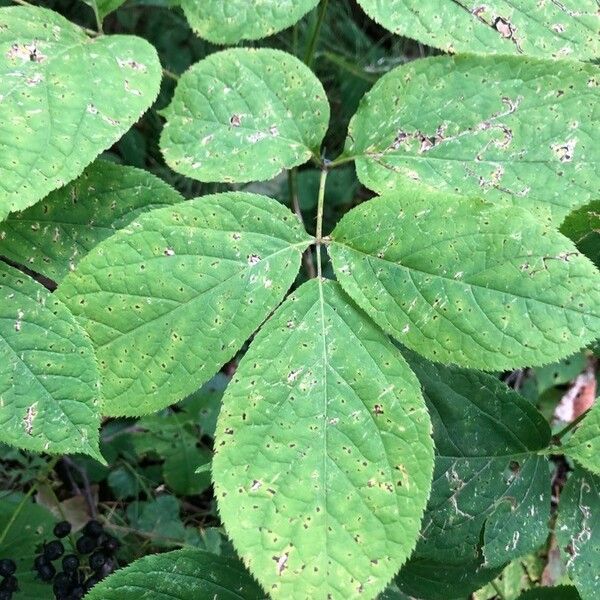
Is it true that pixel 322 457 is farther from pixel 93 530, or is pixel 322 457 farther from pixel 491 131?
pixel 93 530

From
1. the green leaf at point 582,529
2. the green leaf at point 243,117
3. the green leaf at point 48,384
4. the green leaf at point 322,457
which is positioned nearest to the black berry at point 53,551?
the green leaf at point 48,384

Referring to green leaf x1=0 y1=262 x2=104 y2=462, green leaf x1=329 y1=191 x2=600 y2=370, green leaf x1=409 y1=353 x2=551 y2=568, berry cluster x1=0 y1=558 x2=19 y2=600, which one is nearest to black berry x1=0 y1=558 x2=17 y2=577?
berry cluster x1=0 y1=558 x2=19 y2=600

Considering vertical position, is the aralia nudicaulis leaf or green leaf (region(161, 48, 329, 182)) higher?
green leaf (region(161, 48, 329, 182))

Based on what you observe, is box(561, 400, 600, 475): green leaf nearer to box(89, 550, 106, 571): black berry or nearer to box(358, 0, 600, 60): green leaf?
box(358, 0, 600, 60): green leaf

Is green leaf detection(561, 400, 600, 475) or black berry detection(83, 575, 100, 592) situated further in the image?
black berry detection(83, 575, 100, 592)

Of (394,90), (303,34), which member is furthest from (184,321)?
(303,34)

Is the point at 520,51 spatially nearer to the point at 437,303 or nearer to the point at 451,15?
the point at 451,15

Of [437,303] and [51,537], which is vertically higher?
[437,303]
